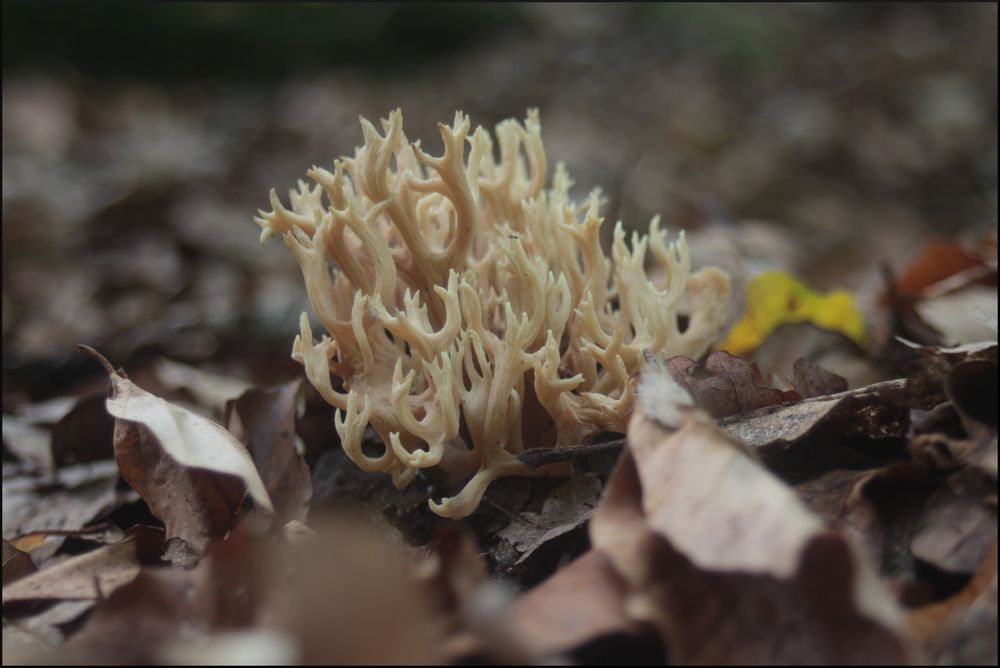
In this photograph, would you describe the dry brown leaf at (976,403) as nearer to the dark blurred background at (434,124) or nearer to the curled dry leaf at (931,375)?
the curled dry leaf at (931,375)

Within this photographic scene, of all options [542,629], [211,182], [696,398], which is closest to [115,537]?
[542,629]

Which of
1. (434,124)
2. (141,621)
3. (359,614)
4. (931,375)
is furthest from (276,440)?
(434,124)

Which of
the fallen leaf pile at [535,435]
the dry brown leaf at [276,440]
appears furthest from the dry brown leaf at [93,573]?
the dry brown leaf at [276,440]

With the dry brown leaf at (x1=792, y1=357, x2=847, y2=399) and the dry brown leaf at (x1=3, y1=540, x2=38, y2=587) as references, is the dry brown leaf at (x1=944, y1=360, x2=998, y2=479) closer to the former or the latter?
the dry brown leaf at (x1=792, y1=357, x2=847, y2=399)

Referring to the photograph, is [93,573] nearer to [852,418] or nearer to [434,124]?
[852,418]

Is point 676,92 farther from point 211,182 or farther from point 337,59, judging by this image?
point 211,182
